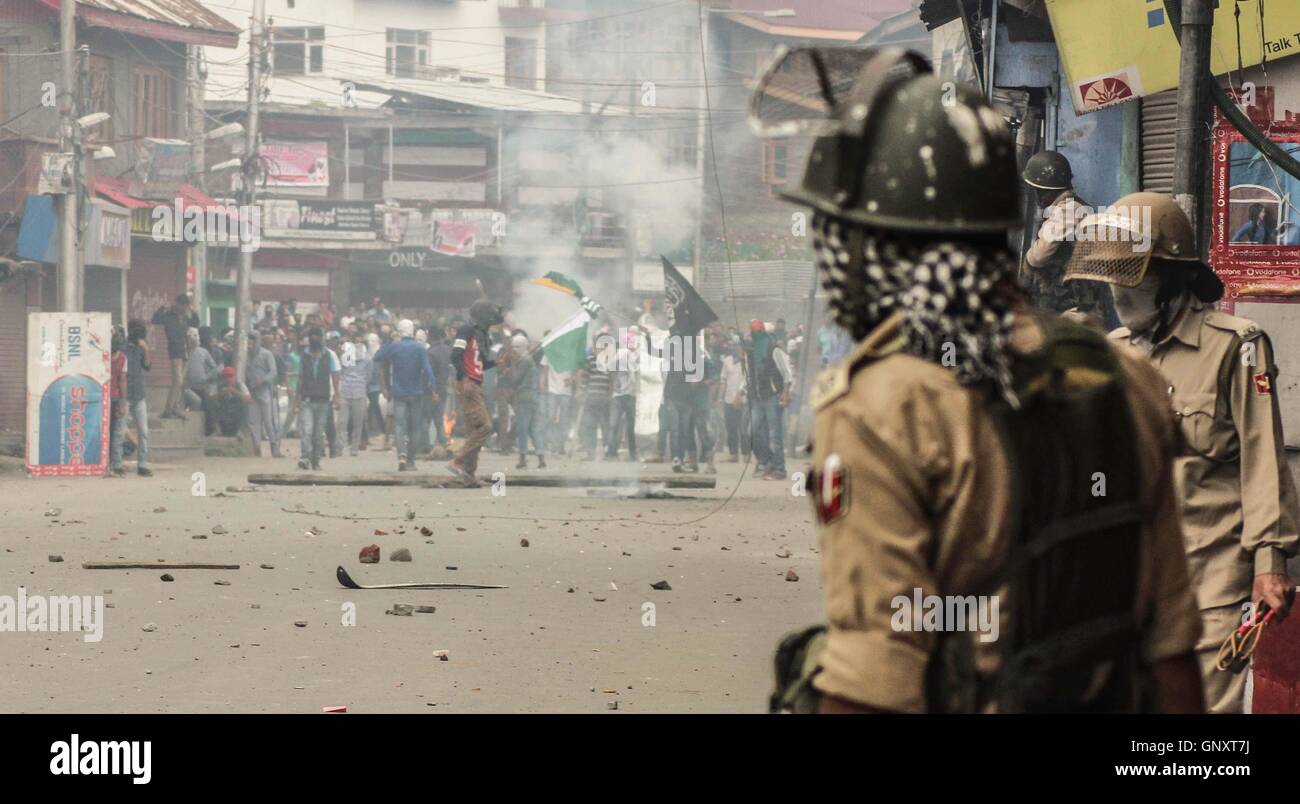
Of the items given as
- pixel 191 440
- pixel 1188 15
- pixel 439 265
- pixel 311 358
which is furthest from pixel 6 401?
pixel 1188 15

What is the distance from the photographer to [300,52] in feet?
191

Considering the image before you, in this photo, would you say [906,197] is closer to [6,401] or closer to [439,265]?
[6,401]

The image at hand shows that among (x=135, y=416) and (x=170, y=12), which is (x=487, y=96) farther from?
(x=135, y=416)

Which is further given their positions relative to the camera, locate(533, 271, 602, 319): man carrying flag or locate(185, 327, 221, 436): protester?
locate(185, 327, 221, 436): protester

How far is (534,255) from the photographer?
4647cm

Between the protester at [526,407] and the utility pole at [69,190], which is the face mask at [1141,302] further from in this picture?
the utility pole at [69,190]

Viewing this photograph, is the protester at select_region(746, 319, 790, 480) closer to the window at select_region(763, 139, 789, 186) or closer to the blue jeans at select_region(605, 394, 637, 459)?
the blue jeans at select_region(605, 394, 637, 459)

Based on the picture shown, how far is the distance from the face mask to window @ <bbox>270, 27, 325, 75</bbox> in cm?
5544

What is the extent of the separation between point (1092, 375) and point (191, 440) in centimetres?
2417

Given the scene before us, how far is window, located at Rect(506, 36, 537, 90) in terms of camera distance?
188 feet

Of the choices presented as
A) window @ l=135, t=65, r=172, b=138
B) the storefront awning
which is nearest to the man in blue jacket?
the storefront awning

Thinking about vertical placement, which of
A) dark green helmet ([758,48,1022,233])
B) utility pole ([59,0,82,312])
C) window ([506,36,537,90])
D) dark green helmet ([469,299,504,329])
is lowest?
dark green helmet ([758,48,1022,233])

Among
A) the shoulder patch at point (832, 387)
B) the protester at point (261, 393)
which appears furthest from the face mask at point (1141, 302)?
the protester at point (261, 393)

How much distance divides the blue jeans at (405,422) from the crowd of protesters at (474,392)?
0.07ft
